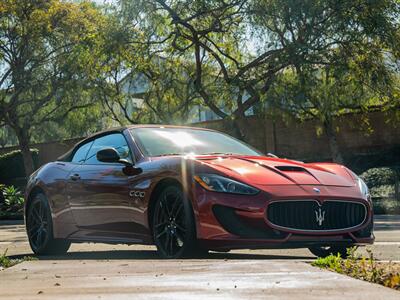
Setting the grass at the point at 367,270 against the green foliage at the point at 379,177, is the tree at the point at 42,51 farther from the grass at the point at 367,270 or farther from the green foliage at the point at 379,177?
the grass at the point at 367,270

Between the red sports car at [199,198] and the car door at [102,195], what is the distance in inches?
0.5

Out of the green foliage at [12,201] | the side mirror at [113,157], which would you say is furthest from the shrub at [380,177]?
the side mirror at [113,157]

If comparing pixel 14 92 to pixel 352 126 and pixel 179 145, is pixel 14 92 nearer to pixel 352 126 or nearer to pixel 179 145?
pixel 352 126

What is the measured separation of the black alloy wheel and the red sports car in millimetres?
10

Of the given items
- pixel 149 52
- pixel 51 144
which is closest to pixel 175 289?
pixel 149 52

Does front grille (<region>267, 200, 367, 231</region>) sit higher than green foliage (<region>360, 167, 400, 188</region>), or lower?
higher

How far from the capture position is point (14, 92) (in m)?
30.8

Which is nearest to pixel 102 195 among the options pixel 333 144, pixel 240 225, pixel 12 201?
pixel 240 225

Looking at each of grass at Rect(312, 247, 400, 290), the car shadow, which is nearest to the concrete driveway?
grass at Rect(312, 247, 400, 290)

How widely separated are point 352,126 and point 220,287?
82.1ft

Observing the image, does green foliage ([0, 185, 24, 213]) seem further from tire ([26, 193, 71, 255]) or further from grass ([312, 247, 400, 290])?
grass ([312, 247, 400, 290])

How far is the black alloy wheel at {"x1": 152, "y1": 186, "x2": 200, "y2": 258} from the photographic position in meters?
6.53

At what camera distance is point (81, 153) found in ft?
28.4

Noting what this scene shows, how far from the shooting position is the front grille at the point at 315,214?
6.40 m
